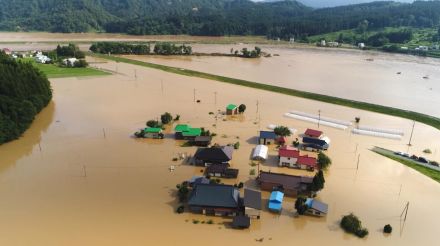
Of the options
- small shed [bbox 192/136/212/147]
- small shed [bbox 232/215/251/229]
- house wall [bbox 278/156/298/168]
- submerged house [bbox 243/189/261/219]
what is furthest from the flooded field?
small shed [bbox 232/215/251/229]

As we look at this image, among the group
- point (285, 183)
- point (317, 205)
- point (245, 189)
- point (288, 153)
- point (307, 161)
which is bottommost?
point (317, 205)

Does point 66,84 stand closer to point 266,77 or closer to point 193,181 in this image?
point 266,77

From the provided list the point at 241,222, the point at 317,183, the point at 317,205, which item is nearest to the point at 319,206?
the point at 317,205

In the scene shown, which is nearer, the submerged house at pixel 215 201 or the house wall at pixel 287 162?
the submerged house at pixel 215 201

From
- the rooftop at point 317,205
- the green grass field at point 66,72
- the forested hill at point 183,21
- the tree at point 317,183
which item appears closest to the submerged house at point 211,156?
the tree at point 317,183

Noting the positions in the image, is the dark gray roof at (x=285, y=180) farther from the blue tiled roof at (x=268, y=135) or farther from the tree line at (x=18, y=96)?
the tree line at (x=18, y=96)

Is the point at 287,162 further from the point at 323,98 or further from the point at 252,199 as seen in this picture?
the point at 323,98
